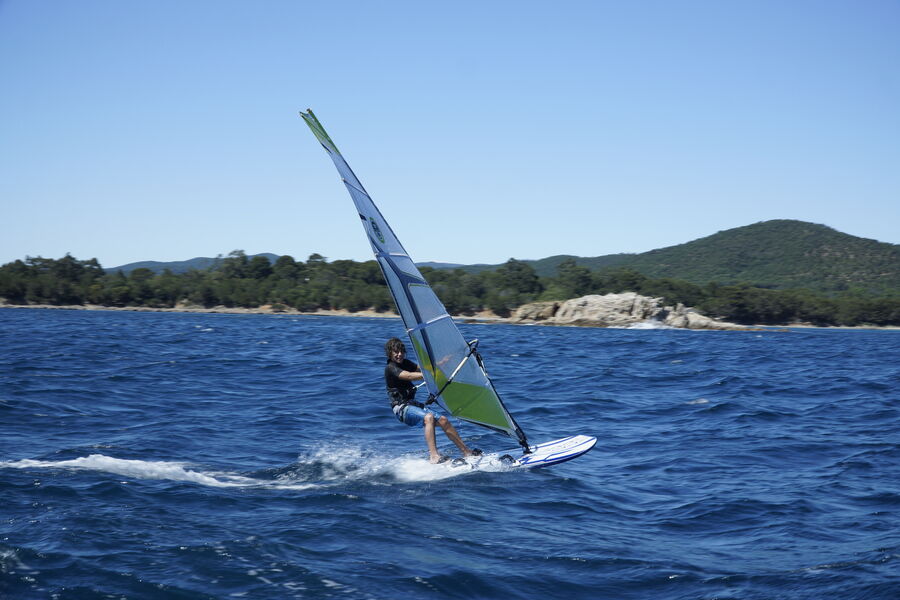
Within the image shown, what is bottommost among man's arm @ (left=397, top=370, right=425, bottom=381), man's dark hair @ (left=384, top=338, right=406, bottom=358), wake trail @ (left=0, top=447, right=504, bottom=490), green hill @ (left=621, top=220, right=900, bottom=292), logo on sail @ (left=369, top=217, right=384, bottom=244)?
wake trail @ (left=0, top=447, right=504, bottom=490)

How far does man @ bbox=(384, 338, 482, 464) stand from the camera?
31.6 feet

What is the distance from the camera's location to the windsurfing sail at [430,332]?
9078mm

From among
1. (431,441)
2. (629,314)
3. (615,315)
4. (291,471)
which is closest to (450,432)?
(431,441)

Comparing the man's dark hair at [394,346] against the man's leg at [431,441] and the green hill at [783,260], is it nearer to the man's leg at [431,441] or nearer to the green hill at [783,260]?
the man's leg at [431,441]

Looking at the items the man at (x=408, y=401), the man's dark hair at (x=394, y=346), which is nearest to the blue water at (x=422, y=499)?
the man at (x=408, y=401)

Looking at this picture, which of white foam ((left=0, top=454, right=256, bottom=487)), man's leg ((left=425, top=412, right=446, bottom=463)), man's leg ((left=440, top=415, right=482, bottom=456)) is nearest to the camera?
white foam ((left=0, top=454, right=256, bottom=487))

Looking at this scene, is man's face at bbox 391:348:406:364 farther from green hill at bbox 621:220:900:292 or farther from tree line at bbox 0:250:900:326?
green hill at bbox 621:220:900:292

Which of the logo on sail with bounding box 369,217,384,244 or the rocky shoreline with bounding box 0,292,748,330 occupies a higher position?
the logo on sail with bounding box 369,217,384,244

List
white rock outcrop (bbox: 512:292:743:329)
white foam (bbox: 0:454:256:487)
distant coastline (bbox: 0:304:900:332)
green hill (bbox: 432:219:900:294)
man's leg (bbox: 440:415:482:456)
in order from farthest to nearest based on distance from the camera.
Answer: green hill (bbox: 432:219:900:294) → distant coastline (bbox: 0:304:900:332) → white rock outcrop (bbox: 512:292:743:329) → man's leg (bbox: 440:415:482:456) → white foam (bbox: 0:454:256:487)

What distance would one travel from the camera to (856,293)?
10312 centimetres

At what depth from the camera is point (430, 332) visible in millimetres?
9461

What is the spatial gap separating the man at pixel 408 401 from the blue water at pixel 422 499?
417mm

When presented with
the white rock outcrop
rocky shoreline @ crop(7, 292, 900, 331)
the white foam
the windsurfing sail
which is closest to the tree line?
rocky shoreline @ crop(7, 292, 900, 331)

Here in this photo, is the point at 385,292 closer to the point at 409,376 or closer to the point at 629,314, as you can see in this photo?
the point at 629,314
